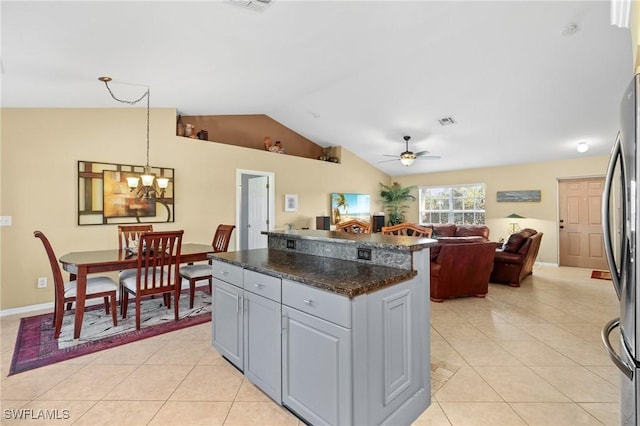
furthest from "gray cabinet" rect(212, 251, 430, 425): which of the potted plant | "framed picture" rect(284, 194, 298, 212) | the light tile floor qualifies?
the potted plant

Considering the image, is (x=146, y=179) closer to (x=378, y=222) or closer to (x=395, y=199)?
(x=378, y=222)

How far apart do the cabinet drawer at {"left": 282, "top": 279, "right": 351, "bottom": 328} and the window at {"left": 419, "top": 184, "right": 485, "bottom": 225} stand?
283 inches

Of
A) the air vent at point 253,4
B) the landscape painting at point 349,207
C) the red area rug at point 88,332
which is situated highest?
the air vent at point 253,4

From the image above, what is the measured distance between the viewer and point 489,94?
451cm

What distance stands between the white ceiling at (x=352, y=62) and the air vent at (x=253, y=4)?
0.31ft

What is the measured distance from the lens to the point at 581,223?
6.38 metres

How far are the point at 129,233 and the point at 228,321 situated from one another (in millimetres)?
2457

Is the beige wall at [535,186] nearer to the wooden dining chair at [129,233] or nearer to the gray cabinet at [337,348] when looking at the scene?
the gray cabinet at [337,348]

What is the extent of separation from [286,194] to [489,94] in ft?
12.8

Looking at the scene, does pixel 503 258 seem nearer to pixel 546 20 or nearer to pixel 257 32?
pixel 546 20

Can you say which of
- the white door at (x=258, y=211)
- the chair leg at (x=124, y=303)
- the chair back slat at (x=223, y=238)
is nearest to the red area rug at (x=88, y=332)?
the chair leg at (x=124, y=303)

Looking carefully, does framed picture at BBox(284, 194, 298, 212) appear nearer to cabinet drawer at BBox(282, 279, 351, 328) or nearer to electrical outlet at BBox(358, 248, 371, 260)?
electrical outlet at BBox(358, 248, 371, 260)

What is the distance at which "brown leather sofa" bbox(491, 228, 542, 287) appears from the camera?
4754 millimetres

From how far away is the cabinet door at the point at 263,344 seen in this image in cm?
183
